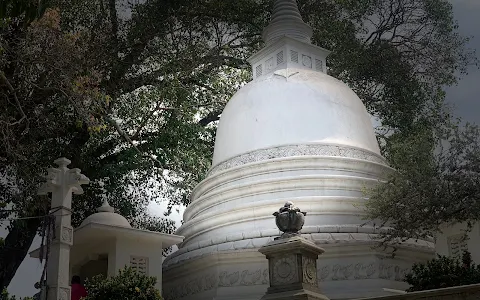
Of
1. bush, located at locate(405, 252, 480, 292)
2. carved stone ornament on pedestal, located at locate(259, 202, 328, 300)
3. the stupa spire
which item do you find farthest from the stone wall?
the stupa spire

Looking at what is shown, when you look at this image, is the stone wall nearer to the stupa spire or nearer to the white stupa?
the white stupa

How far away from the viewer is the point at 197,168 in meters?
18.7

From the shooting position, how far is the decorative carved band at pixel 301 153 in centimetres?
1512

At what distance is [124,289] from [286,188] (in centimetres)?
522

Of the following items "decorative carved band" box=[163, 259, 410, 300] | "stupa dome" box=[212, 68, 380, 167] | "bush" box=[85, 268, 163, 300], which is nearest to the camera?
"bush" box=[85, 268, 163, 300]

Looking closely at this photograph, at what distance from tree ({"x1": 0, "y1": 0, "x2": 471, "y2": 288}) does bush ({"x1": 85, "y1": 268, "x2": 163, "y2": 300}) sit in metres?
3.77

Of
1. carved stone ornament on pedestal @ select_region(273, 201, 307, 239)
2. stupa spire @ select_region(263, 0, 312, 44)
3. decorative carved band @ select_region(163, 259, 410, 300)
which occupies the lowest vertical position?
decorative carved band @ select_region(163, 259, 410, 300)

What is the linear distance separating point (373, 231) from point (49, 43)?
25.2ft

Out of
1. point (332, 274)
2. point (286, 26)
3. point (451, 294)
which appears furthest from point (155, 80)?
point (451, 294)

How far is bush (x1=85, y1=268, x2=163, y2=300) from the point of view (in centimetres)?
1039

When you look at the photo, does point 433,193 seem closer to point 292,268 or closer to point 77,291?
point 292,268

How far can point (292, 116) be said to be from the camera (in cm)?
1573

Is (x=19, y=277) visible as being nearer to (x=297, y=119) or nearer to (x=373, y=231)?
(x=297, y=119)

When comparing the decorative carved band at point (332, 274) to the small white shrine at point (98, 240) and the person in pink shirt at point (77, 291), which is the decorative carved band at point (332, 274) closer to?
the small white shrine at point (98, 240)
